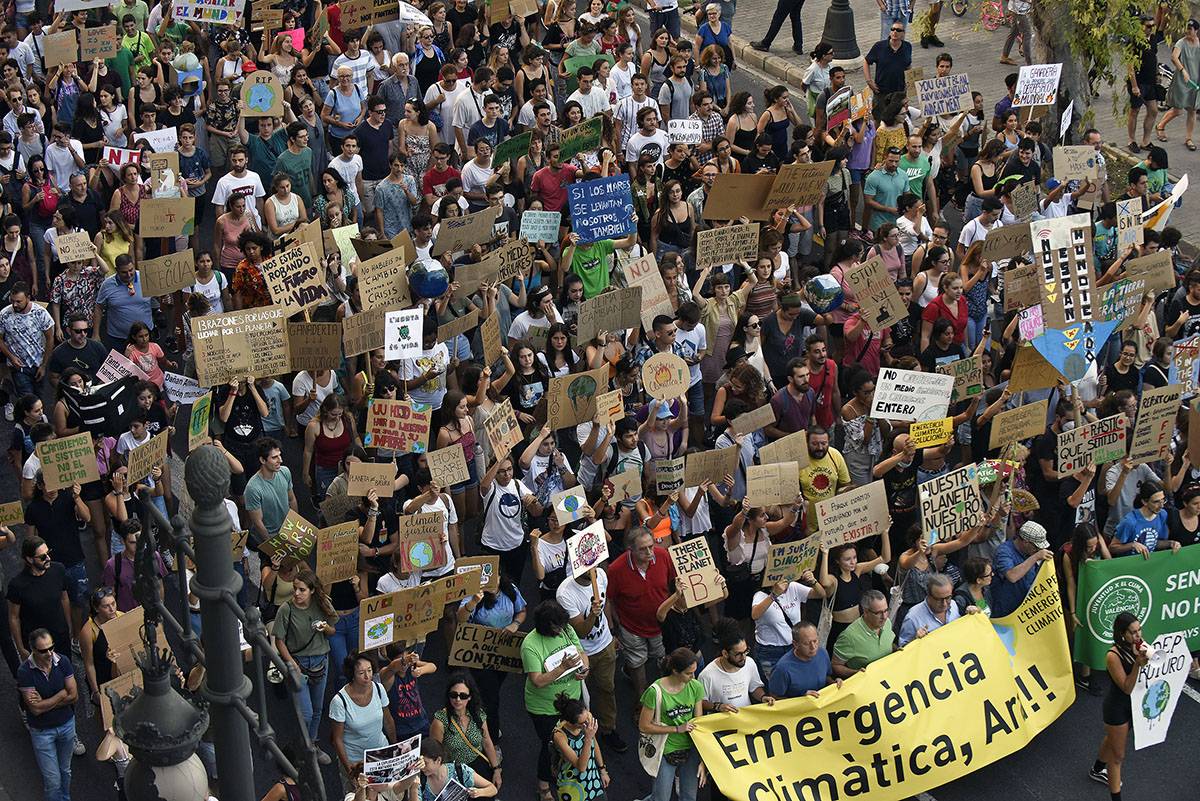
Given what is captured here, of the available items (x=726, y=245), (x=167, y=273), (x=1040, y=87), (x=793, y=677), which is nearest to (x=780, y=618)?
(x=793, y=677)

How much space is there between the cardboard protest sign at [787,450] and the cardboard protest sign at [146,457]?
4.03 meters

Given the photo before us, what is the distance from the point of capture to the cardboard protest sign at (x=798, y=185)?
16.7m

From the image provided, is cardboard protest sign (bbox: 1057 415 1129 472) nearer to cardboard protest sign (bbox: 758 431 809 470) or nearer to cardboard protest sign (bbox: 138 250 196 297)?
cardboard protest sign (bbox: 758 431 809 470)

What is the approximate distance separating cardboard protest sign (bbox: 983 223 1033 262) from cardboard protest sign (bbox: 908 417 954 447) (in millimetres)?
2759

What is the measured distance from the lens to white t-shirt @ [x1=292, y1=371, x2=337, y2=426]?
14.1 m

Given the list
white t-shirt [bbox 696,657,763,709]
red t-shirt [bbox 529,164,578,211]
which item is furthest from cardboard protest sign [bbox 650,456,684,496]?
red t-shirt [bbox 529,164,578,211]

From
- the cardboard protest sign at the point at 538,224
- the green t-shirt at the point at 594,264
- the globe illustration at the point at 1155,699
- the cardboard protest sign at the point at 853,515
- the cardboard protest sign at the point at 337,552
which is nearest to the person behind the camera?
the cardboard protest sign at the point at 337,552

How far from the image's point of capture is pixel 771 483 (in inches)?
517

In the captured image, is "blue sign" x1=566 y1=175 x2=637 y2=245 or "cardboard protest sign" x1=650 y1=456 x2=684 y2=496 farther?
"blue sign" x1=566 y1=175 x2=637 y2=245

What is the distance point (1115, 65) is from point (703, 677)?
48.0 feet

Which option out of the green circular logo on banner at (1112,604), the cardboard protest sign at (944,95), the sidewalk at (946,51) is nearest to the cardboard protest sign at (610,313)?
the green circular logo on banner at (1112,604)

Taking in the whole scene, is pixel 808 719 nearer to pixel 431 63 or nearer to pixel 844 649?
pixel 844 649

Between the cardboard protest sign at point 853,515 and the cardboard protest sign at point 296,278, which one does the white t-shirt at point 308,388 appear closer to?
the cardboard protest sign at point 296,278

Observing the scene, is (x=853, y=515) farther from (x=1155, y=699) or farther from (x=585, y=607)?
(x=1155, y=699)
